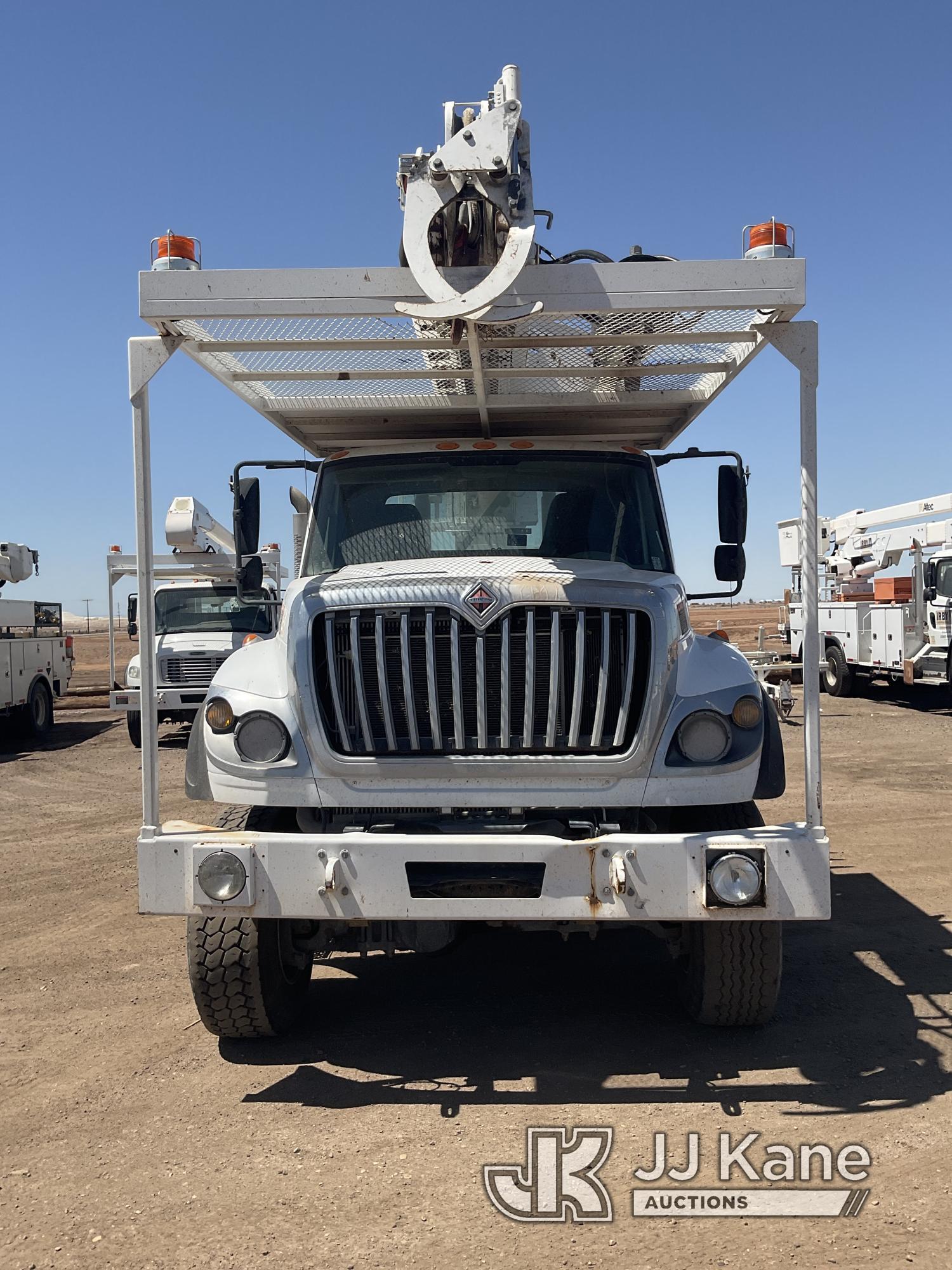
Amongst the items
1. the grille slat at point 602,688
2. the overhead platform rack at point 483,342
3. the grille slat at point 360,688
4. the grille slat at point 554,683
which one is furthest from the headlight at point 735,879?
the overhead platform rack at point 483,342

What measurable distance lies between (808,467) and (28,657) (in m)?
15.4

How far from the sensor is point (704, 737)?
4.17 m

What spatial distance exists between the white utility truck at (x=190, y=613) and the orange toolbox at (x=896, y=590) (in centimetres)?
1097

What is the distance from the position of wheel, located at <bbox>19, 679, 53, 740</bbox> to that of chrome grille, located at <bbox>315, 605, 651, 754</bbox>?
1444cm

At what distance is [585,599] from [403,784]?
1009 millimetres

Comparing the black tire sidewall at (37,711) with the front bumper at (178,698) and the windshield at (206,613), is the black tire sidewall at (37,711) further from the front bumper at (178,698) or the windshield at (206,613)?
the front bumper at (178,698)

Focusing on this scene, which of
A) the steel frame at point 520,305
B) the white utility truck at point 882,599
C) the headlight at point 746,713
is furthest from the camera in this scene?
the white utility truck at point 882,599

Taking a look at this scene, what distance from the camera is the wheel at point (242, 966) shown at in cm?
432

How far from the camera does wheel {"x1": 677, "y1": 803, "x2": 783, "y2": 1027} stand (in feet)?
14.2

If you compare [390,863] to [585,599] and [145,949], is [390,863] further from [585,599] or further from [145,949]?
[145,949]

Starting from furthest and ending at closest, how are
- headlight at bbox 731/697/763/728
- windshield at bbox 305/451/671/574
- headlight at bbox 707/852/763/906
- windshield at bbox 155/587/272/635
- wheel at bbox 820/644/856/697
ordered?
1. wheel at bbox 820/644/856/697
2. windshield at bbox 155/587/272/635
3. windshield at bbox 305/451/671/574
4. headlight at bbox 731/697/763/728
5. headlight at bbox 707/852/763/906

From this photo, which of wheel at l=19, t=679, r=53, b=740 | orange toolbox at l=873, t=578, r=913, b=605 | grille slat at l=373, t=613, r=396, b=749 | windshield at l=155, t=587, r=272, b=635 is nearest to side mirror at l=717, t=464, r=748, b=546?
grille slat at l=373, t=613, r=396, b=749

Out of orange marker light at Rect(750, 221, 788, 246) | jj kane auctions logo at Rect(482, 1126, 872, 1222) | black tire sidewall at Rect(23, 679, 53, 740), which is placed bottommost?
jj kane auctions logo at Rect(482, 1126, 872, 1222)

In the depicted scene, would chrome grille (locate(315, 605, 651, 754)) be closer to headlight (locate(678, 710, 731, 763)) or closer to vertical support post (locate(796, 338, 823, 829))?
headlight (locate(678, 710, 731, 763))
